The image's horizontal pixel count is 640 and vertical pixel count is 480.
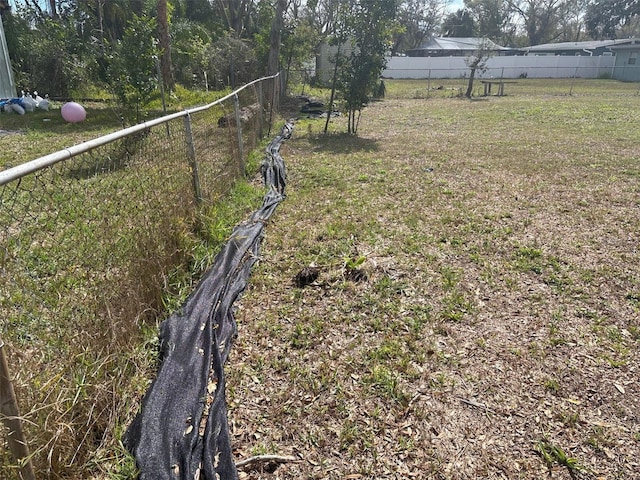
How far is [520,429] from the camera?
2271mm

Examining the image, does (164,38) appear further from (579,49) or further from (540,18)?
(540,18)

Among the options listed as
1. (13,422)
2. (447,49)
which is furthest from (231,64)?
(447,49)

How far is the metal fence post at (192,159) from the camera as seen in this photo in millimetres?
3824

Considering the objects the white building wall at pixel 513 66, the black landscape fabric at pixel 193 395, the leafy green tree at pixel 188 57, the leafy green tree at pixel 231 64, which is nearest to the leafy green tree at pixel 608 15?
the white building wall at pixel 513 66

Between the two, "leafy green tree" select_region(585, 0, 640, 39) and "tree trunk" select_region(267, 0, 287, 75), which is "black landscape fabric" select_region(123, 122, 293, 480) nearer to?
"tree trunk" select_region(267, 0, 287, 75)

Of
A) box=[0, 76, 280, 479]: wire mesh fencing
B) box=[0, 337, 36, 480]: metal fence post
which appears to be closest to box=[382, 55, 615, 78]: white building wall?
box=[0, 76, 280, 479]: wire mesh fencing

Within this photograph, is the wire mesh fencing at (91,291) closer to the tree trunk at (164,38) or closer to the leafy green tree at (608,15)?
the tree trunk at (164,38)

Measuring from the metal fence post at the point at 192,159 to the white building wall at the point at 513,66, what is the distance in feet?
109

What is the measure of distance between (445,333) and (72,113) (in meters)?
11.3

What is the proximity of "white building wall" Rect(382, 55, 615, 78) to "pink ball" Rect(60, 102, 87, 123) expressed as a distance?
90.4 ft

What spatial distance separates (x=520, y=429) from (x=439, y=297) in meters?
1.32

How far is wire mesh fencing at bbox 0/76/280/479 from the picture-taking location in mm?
1783

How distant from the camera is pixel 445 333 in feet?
9.98

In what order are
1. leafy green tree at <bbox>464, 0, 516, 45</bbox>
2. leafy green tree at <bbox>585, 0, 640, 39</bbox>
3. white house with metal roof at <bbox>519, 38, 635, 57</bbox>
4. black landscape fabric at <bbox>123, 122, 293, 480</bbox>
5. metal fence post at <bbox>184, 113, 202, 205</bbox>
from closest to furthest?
black landscape fabric at <bbox>123, 122, 293, 480</bbox>
metal fence post at <bbox>184, 113, 202, 205</bbox>
white house with metal roof at <bbox>519, 38, 635, 57</bbox>
leafy green tree at <bbox>585, 0, 640, 39</bbox>
leafy green tree at <bbox>464, 0, 516, 45</bbox>
